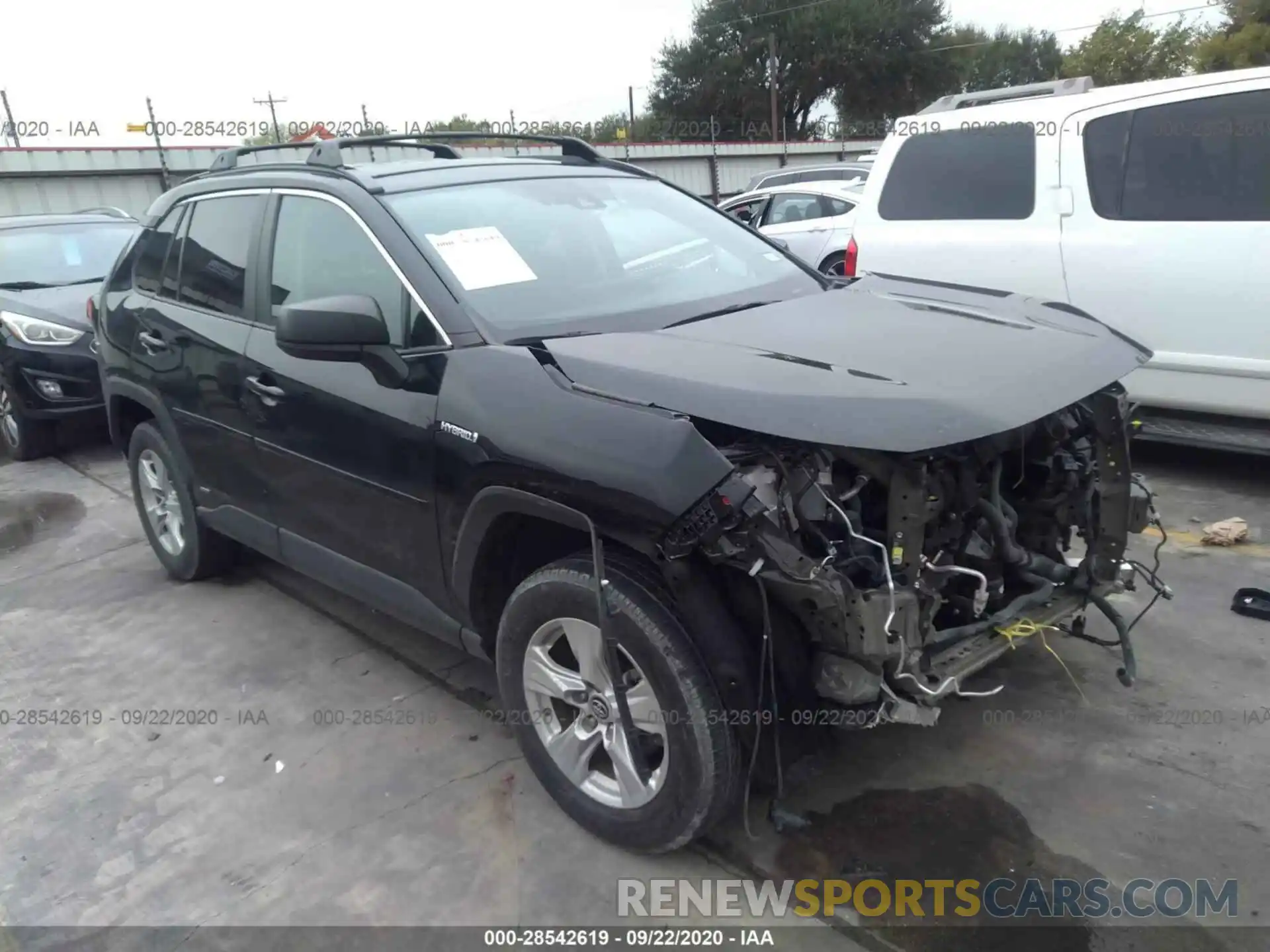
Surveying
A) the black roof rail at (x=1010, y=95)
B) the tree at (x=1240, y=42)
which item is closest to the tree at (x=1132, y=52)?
the tree at (x=1240, y=42)

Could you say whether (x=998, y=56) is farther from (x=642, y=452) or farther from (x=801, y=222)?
(x=642, y=452)

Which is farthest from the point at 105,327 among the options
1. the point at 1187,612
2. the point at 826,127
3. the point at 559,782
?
the point at 826,127

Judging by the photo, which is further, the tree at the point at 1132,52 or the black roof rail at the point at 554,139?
the tree at the point at 1132,52

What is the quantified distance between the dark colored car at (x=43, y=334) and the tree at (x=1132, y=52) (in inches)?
1506

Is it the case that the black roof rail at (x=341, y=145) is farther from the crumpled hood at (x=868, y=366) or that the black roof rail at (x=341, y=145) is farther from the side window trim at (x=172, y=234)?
the crumpled hood at (x=868, y=366)

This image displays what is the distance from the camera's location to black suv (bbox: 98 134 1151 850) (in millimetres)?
2336

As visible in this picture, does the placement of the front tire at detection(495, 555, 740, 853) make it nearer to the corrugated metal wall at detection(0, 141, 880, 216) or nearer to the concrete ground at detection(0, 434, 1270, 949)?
the concrete ground at detection(0, 434, 1270, 949)

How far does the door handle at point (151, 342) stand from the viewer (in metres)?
4.30

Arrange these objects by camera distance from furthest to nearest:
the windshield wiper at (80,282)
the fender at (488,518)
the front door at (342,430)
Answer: the windshield wiper at (80,282) → the front door at (342,430) → the fender at (488,518)

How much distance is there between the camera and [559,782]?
2.85 m

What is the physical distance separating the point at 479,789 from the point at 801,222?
8.69 metres

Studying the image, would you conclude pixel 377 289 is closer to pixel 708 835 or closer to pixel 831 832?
pixel 708 835

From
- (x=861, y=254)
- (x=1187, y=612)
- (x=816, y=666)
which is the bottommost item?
(x=1187, y=612)

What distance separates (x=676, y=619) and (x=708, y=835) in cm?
76
